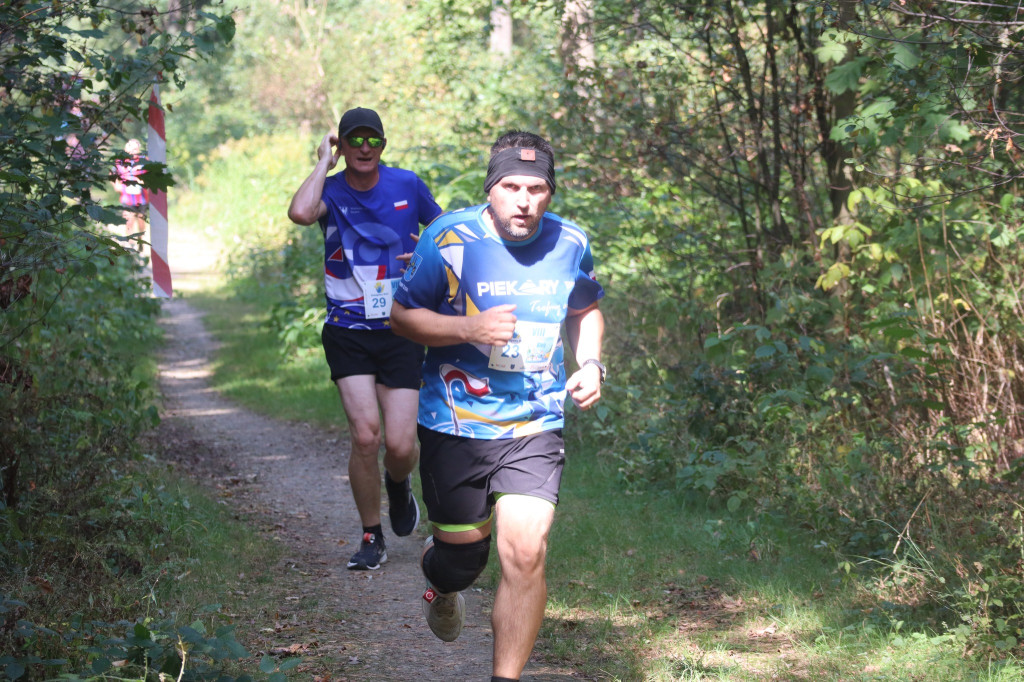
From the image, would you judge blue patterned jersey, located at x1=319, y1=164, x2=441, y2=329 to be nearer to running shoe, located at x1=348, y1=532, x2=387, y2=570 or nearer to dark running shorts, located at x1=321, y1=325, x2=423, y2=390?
dark running shorts, located at x1=321, y1=325, x2=423, y2=390

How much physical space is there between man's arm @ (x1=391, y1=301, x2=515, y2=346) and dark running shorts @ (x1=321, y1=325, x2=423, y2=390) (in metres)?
1.60

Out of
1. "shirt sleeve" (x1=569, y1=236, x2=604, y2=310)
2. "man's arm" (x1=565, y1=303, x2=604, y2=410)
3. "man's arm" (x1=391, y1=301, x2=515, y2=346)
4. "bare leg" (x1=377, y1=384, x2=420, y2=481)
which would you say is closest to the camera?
"man's arm" (x1=391, y1=301, x2=515, y2=346)

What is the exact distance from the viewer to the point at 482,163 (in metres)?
11.7

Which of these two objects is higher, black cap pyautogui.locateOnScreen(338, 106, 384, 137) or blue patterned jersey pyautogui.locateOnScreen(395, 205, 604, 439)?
black cap pyautogui.locateOnScreen(338, 106, 384, 137)

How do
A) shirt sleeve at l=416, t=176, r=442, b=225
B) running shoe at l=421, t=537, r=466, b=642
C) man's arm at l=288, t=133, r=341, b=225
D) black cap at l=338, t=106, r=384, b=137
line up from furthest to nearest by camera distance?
shirt sleeve at l=416, t=176, r=442, b=225, black cap at l=338, t=106, r=384, b=137, man's arm at l=288, t=133, r=341, b=225, running shoe at l=421, t=537, r=466, b=642

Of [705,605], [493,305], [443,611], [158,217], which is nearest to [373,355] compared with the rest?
[158,217]

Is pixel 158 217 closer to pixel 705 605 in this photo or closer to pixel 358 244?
pixel 358 244

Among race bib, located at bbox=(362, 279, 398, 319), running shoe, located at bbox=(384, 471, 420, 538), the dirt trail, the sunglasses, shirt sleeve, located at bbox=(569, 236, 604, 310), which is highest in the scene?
the sunglasses

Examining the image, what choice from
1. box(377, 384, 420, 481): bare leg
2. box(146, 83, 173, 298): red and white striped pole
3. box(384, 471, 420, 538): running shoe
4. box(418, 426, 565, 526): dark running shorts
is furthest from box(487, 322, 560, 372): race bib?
box(146, 83, 173, 298): red and white striped pole

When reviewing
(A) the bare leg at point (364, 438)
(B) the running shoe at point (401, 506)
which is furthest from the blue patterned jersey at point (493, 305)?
(B) the running shoe at point (401, 506)

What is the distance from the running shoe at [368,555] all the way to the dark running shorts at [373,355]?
34.3 inches

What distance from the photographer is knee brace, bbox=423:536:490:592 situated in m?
3.93

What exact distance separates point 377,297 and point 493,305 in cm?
184

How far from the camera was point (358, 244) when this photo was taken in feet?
17.8
